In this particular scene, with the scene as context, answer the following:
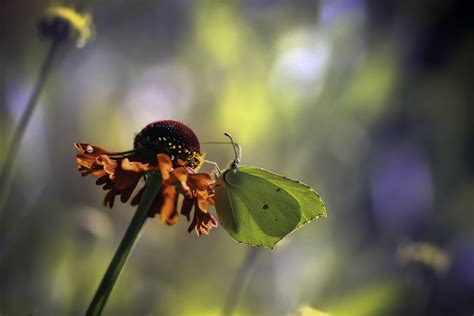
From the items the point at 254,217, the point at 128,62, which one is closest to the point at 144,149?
the point at 254,217

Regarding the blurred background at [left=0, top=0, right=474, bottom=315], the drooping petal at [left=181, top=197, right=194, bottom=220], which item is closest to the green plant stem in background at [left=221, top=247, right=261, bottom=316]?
the blurred background at [left=0, top=0, right=474, bottom=315]

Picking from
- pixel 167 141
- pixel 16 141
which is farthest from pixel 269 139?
pixel 167 141

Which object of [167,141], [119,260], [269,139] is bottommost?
[119,260]

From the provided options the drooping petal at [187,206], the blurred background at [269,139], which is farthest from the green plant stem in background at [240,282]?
the drooping petal at [187,206]

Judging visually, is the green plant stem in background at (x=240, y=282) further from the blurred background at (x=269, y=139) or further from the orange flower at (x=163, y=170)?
the orange flower at (x=163, y=170)

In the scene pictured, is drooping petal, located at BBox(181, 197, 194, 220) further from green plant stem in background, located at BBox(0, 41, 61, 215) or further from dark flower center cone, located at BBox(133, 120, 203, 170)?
green plant stem in background, located at BBox(0, 41, 61, 215)

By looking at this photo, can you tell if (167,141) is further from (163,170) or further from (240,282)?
(240,282)
